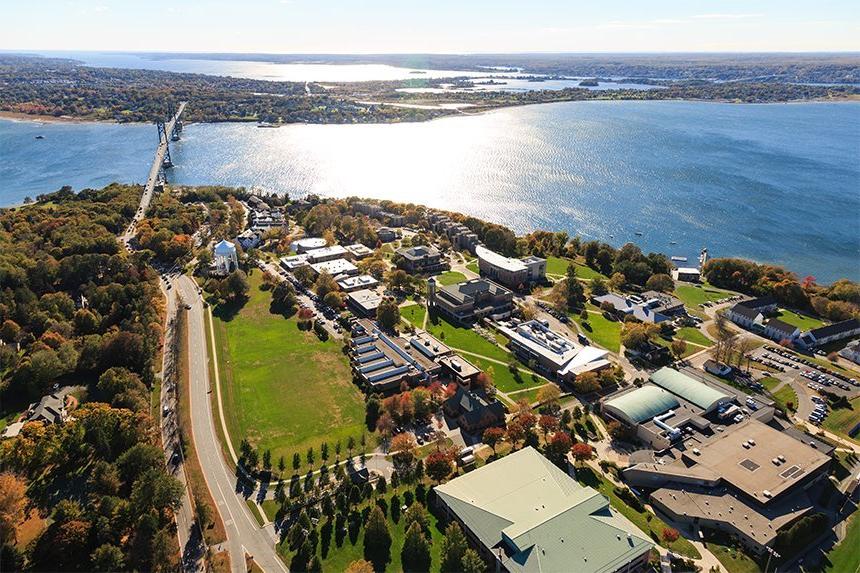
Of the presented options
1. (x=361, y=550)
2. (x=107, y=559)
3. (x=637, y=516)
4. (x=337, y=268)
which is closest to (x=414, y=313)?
(x=337, y=268)

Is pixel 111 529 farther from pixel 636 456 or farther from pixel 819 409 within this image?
pixel 819 409

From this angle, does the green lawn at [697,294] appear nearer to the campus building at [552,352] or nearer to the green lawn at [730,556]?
the campus building at [552,352]

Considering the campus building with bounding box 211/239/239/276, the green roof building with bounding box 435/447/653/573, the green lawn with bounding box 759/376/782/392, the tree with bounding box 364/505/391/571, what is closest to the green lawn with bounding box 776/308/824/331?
the green lawn with bounding box 759/376/782/392

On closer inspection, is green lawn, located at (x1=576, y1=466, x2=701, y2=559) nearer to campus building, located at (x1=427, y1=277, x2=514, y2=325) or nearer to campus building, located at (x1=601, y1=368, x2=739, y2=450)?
campus building, located at (x1=601, y1=368, x2=739, y2=450)

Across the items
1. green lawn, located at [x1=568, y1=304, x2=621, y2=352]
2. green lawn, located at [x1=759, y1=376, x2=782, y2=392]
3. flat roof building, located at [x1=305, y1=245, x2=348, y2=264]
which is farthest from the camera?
flat roof building, located at [x1=305, y1=245, x2=348, y2=264]

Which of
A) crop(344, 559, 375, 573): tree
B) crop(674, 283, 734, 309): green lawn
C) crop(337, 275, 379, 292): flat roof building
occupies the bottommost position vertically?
crop(674, 283, 734, 309): green lawn

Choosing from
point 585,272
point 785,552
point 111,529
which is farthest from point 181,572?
point 585,272
